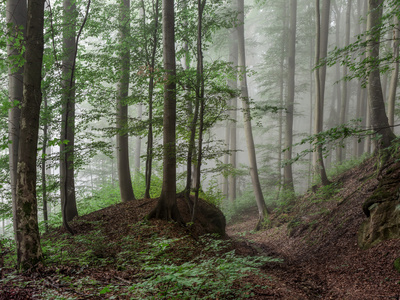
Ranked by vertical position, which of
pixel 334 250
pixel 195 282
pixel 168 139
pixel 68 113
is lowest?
pixel 334 250

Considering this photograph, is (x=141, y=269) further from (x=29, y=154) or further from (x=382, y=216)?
(x=382, y=216)

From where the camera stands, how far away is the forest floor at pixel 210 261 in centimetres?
362

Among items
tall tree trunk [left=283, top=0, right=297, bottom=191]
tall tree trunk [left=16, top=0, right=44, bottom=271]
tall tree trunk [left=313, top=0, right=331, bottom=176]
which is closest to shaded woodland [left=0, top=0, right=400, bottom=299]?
tall tree trunk [left=16, top=0, right=44, bottom=271]

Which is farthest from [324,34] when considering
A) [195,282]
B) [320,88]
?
[195,282]

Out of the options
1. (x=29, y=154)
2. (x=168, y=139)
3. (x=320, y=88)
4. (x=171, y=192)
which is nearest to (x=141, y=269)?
(x=29, y=154)

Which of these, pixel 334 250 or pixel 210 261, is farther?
pixel 334 250

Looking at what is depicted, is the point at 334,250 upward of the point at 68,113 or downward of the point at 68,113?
downward

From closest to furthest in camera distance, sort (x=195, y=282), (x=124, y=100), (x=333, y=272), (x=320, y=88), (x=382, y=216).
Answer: (x=195, y=282) < (x=333, y=272) < (x=382, y=216) < (x=124, y=100) < (x=320, y=88)

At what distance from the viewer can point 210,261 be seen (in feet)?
12.3

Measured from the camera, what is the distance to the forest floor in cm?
362

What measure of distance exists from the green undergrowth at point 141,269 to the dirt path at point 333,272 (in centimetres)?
65

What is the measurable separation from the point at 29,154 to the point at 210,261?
333 centimetres

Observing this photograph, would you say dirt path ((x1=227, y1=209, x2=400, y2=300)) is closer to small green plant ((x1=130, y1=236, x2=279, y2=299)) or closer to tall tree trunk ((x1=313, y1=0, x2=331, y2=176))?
small green plant ((x1=130, y1=236, x2=279, y2=299))

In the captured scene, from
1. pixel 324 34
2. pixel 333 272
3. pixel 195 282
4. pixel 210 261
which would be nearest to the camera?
pixel 195 282
